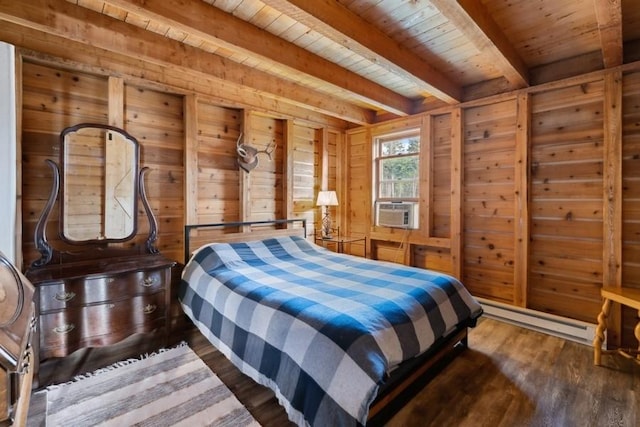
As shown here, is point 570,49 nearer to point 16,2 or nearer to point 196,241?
point 196,241

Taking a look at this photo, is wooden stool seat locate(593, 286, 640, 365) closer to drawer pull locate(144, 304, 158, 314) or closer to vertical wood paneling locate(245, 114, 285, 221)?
vertical wood paneling locate(245, 114, 285, 221)

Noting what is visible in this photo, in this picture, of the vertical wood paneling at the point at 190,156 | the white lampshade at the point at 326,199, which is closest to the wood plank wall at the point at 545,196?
the white lampshade at the point at 326,199

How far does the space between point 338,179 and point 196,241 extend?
234 cm

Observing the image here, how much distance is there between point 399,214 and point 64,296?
3.37m

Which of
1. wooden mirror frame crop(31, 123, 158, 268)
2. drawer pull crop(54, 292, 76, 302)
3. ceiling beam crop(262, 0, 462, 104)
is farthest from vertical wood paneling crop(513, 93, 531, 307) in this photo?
drawer pull crop(54, 292, 76, 302)

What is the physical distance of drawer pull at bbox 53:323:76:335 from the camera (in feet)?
6.36

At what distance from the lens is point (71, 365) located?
215 cm

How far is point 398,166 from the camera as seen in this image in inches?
162

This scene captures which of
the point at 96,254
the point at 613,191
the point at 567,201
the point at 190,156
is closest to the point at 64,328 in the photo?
the point at 96,254

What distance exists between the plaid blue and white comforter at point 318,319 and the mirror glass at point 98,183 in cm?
73

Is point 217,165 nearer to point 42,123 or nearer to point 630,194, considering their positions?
point 42,123

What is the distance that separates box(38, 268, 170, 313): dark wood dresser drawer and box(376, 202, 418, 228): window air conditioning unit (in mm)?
2716

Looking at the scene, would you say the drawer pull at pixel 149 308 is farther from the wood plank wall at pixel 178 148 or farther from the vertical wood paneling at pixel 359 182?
the vertical wood paneling at pixel 359 182

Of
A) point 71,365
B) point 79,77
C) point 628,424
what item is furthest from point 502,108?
point 71,365
